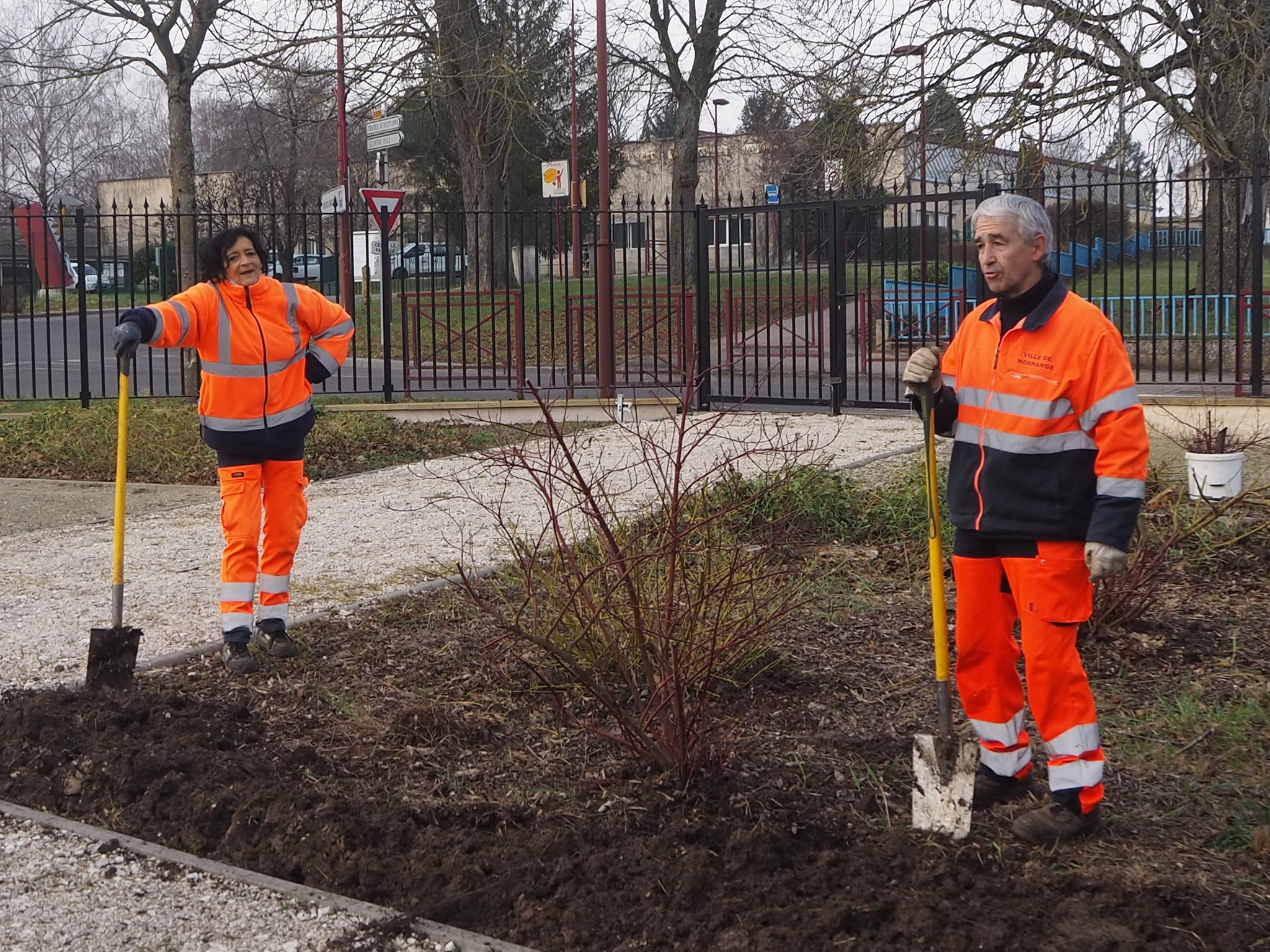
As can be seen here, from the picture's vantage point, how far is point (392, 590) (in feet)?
22.2

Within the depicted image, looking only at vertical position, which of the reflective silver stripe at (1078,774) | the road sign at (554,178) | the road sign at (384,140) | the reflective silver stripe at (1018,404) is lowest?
the reflective silver stripe at (1078,774)

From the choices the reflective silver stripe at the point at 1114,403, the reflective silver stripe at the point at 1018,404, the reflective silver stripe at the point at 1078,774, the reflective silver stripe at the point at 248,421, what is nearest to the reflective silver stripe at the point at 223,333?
the reflective silver stripe at the point at 248,421

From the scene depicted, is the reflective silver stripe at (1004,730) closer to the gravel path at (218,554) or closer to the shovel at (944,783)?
the shovel at (944,783)

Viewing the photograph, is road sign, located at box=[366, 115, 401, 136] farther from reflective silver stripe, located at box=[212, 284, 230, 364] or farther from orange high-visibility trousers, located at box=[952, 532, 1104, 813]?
orange high-visibility trousers, located at box=[952, 532, 1104, 813]

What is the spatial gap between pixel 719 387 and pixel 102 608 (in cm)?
856

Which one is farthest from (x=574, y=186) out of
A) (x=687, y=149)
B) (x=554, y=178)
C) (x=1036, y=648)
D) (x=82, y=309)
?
(x=1036, y=648)

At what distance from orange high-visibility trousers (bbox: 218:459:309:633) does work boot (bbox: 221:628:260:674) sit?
0.03 m

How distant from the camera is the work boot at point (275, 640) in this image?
5543 millimetres

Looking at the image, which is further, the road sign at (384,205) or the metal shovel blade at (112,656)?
the road sign at (384,205)

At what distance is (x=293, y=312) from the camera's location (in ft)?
19.1

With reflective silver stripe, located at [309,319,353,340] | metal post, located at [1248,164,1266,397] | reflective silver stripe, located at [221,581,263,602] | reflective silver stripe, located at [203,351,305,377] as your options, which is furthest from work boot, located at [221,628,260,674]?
metal post, located at [1248,164,1266,397]

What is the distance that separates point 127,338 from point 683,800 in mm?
2681

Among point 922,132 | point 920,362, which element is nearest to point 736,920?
point 920,362

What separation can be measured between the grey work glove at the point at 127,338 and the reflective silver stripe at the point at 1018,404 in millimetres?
2969
